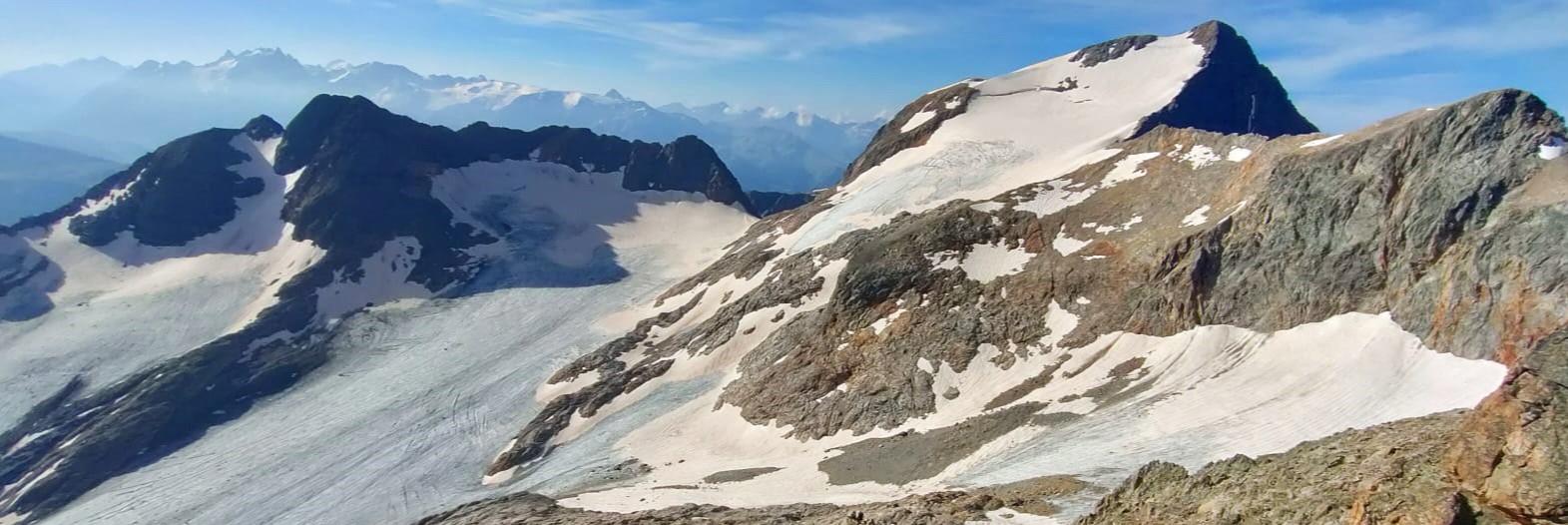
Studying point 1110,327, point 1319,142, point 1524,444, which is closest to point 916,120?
point 1319,142

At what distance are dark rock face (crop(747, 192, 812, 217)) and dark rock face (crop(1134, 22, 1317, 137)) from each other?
239 ft

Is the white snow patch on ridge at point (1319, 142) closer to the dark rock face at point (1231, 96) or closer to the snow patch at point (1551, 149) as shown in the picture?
the snow patch at point (1551, 149)

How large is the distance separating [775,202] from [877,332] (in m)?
125

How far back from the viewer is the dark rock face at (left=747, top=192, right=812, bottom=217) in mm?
177375

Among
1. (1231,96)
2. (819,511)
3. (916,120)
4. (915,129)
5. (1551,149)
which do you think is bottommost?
(819,511)

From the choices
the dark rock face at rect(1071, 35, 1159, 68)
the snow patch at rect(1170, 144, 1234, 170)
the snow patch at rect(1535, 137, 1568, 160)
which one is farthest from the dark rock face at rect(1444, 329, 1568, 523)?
the dark rock face at rect(1071, 35, 1159, 68)

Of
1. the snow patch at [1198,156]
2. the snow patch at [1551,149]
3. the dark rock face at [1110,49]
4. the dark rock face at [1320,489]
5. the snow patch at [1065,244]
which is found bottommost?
the dark rock face at [1320,489]

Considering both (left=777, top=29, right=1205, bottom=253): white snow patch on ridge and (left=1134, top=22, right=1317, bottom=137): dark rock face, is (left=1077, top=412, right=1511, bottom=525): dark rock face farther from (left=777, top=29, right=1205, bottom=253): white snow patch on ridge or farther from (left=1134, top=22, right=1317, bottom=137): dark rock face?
(left=1134, top=22, right=1317, bottom=137): dark rock face

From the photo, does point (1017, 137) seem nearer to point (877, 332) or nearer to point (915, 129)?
point (915, 129)

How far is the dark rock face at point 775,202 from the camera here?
177 meters

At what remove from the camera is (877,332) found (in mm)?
Result: 68062

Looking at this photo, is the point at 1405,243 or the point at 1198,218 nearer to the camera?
the point at 1405,243

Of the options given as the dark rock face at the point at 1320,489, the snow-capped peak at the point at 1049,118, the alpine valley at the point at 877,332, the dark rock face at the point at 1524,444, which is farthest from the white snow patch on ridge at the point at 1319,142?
the dark rock face at the point at 1524,444

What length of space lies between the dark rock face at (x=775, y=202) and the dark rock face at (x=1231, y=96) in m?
72.7
